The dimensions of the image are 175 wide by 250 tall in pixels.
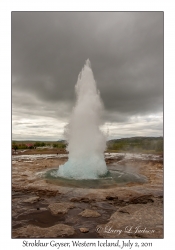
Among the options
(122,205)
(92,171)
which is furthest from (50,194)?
(92,171)

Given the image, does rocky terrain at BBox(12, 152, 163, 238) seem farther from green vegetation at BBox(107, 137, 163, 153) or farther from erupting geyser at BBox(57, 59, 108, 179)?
green vegetation at BBox(107, 137, 163, 153)

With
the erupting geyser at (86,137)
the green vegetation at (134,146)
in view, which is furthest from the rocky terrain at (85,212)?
the green vegetation at (134,146)

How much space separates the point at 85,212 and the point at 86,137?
27.3 feet

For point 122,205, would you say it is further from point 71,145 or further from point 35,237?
point 71,145

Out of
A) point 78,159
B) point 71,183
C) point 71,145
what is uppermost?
point 71,145

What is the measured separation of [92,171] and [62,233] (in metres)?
8.28

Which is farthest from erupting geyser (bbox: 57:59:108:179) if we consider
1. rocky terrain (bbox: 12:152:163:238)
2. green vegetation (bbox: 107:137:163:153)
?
green vegetation (bbox: 107:137:163:153)

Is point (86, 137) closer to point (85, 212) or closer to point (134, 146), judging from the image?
point (85, 212)

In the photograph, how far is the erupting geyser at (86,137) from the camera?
14203 millimetres

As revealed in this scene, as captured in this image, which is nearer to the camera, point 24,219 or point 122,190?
point 24,219

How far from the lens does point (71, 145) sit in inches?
613

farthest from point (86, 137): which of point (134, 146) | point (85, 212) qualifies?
point (134, 146)

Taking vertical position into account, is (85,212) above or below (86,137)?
below

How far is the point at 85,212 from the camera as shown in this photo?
7406mm
